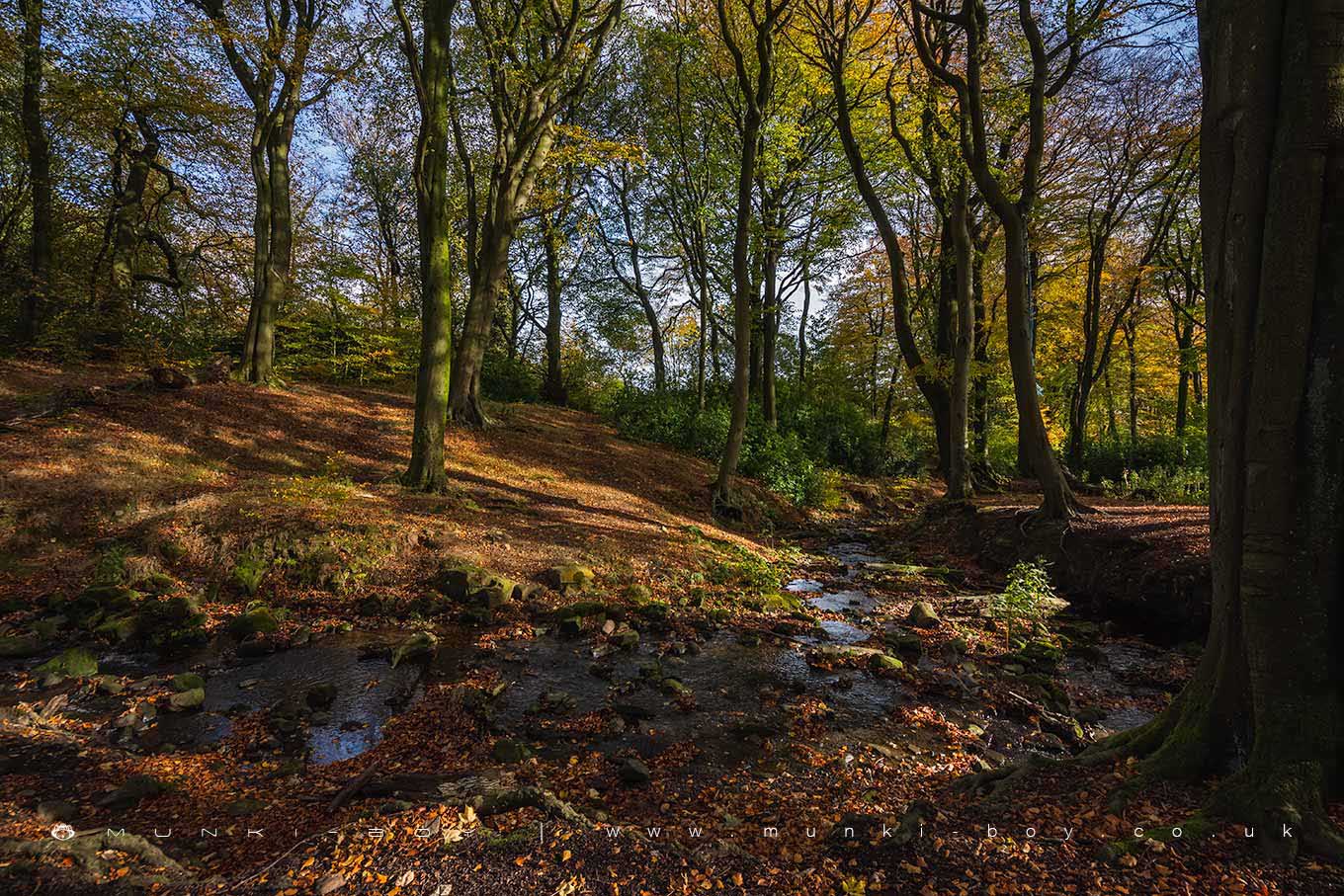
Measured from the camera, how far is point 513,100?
47.3 feet

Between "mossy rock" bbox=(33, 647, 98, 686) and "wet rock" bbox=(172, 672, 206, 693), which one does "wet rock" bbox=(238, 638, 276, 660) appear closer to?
"wet rock" bbox=(172, 672, 206, 693)

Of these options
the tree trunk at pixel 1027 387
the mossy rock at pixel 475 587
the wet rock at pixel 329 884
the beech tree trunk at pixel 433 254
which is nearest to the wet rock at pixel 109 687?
the mossy rock at pixel 475 587

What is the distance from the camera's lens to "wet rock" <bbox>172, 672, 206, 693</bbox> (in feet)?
15.2

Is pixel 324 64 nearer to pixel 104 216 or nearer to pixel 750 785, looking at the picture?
pixel 104 216

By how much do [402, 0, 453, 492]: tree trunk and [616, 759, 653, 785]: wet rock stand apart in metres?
7.23

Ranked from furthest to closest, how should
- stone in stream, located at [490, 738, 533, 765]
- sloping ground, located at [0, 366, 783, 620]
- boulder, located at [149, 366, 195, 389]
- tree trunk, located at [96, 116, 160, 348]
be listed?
tree trunk, located at [96, 116, 160, 348] → boulder, located at [149, 366, 195, 389] → sloping ground, located at [0, 366, 783, 620] → stone in stream, located at [490, 738, 533, 765]

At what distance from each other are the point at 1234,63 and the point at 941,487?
2137 centimetres

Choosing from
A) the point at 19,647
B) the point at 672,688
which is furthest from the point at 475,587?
the point at 19,647

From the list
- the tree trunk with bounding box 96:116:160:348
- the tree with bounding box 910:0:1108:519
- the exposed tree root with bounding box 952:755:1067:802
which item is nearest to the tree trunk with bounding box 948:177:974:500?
Result: the tree with bounding box 910:0:1108:519

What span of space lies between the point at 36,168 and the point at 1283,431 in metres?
22.9

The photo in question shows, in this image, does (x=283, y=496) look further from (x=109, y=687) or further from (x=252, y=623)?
(x=109, y=687)

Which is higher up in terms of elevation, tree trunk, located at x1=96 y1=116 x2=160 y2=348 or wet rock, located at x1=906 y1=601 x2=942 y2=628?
tree trunk, located at x1=96 y1=116 x2=160 y2=348

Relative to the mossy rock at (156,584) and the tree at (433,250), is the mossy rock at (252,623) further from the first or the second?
the tree at (433,250)

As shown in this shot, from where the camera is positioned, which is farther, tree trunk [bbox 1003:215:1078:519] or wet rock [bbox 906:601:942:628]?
tree trunk [bbox 1003:215:1078:519]
